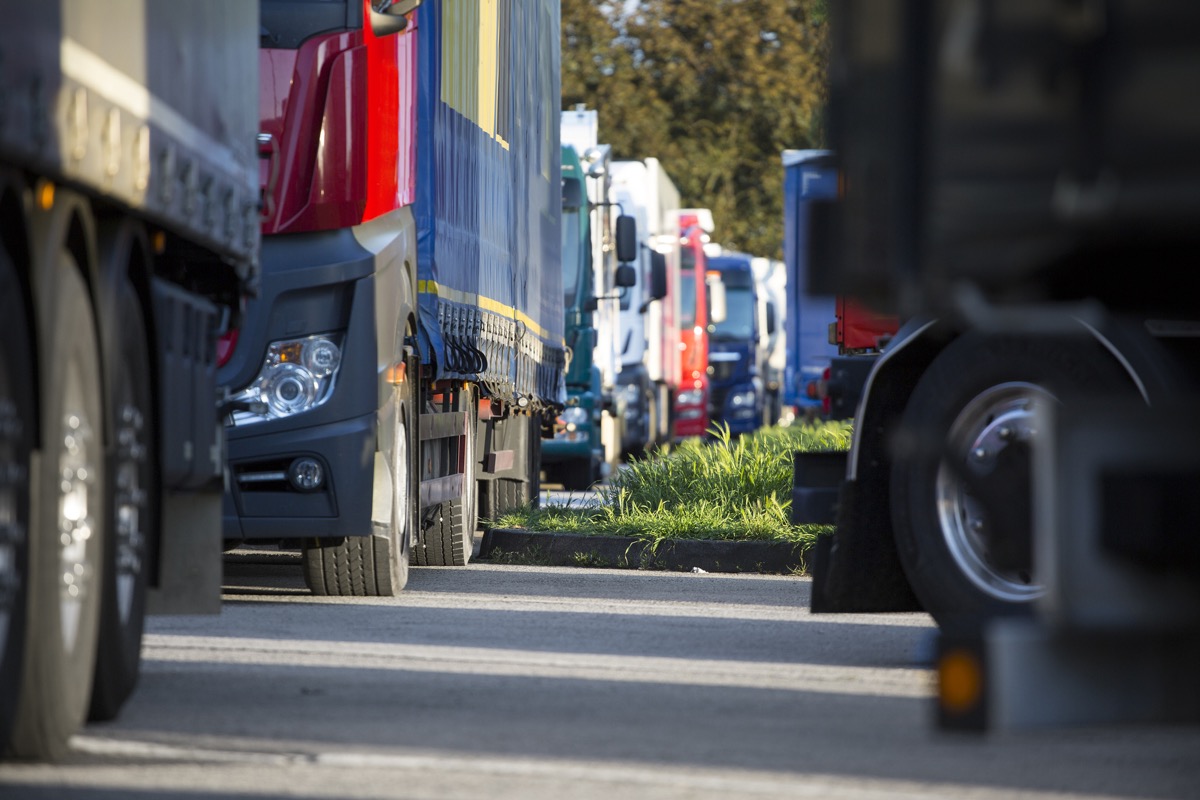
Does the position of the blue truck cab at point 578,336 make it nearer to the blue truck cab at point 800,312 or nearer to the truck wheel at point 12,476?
the blue truck cab at point 800,312

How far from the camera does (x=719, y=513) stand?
14.6 metres

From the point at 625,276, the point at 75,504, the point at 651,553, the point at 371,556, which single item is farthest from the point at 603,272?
the point at 75,504

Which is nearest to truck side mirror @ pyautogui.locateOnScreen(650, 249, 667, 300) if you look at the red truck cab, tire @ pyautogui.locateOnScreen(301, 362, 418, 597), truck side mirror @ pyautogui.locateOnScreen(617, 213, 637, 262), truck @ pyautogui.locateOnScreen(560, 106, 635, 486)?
truck @ pyautogui.locateOnScreen(560, 106, 635, 486)

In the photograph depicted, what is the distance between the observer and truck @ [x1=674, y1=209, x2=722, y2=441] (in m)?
36.4

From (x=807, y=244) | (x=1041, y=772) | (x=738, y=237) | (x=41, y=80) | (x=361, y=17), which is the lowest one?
(x=1041, y=772)

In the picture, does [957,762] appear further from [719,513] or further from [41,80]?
[719,513]

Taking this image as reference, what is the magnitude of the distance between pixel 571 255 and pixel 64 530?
57.4 feet

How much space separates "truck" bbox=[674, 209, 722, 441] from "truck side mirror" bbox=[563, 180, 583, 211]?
12.2m

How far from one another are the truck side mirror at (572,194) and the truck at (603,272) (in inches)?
4.6

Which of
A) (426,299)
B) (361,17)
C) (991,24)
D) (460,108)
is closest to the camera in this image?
(991,24)

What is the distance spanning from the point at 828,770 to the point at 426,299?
6032 millimetres

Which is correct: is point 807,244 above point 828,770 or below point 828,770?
above

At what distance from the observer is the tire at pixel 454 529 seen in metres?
13.5

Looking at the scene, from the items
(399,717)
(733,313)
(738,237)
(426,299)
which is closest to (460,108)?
(426,299)
